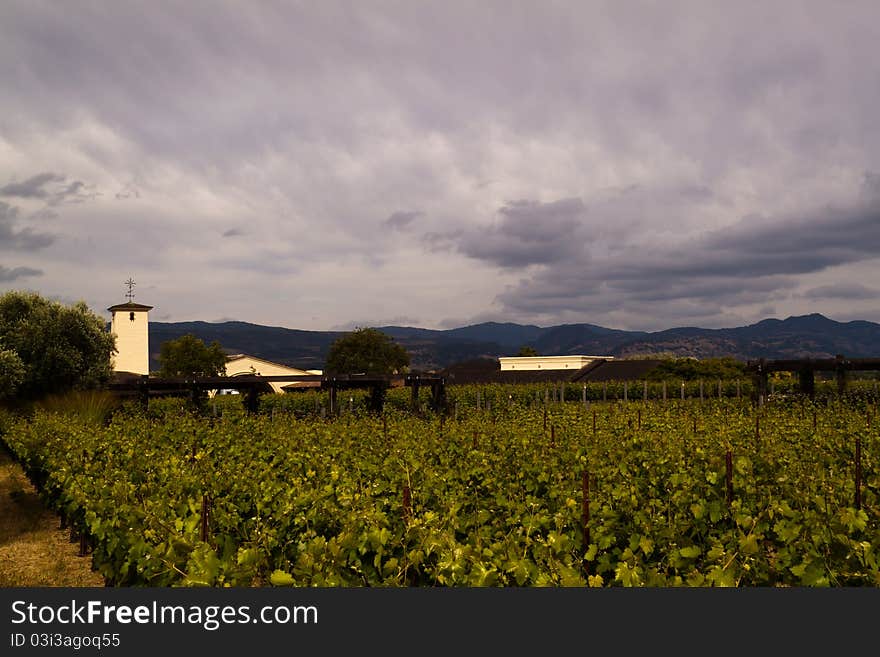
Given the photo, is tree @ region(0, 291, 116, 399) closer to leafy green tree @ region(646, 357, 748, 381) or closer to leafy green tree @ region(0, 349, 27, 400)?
leafy green tree @ region(0, 349, 27, 400)

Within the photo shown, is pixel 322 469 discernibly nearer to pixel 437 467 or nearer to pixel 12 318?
pixel 437 467

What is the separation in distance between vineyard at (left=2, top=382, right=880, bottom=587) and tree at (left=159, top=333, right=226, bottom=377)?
5924 centimetres

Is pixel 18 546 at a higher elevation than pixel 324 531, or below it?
below

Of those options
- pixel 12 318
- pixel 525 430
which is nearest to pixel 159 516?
pixel 525 430

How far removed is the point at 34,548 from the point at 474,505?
7812 millimetres

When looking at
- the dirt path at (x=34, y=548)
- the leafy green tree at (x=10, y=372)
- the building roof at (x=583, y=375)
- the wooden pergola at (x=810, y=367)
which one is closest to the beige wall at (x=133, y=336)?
the building roof at (x=583, y=375)

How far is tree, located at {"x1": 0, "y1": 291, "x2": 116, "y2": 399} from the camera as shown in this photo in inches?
999

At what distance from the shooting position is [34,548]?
1188cm

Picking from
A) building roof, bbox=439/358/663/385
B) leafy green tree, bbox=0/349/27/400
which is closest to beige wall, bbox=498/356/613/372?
building roof, bbox=439/358/663/385

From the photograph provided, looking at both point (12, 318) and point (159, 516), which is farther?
point (12, 318)

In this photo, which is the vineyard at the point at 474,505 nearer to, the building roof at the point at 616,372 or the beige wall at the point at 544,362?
the building roof at the point at 616,372

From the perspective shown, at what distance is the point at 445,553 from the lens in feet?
16.9

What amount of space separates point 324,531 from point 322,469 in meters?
3.03

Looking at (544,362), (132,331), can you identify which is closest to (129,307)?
(132,331)
